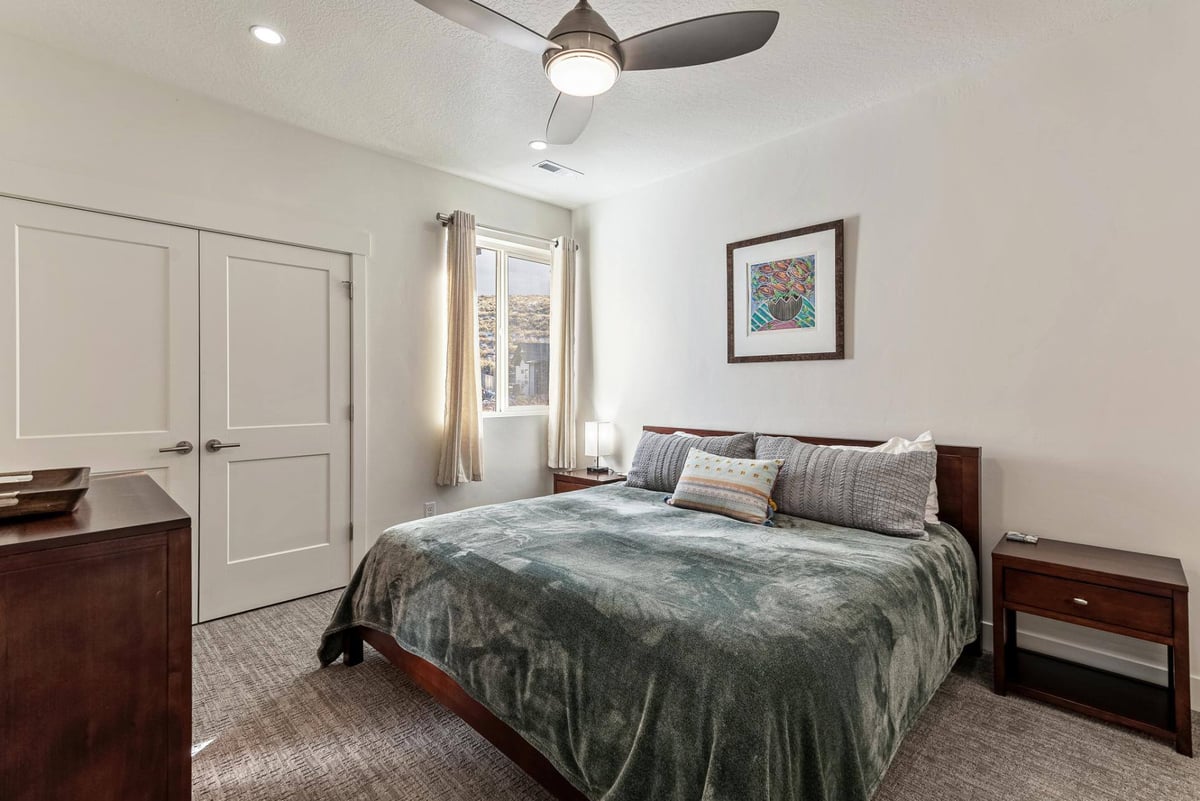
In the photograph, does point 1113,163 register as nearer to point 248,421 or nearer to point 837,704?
point 837,704

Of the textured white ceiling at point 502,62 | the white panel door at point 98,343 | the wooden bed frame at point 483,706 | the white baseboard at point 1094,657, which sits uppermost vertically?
the textured white ceiling at point 502,62

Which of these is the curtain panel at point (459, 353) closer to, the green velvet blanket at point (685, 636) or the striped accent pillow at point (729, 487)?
the green velvet blanket at point (685, 636)

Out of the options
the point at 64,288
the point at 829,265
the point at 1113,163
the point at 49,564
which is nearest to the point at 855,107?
the point at 829,265

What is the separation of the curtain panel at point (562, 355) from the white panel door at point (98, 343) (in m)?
2.39

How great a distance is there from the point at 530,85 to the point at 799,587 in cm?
264

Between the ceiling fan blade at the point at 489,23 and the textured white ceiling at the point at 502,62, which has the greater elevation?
the textured white ceiling at the point at 502,62

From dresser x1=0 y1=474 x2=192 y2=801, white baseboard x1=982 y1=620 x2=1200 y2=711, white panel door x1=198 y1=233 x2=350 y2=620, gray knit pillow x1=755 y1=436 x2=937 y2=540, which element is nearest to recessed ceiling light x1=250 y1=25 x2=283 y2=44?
white panel door x1=198 y1=233 x2=350 y2=620

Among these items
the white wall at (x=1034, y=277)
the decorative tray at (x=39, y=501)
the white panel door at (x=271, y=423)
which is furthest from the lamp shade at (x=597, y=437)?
the decorative tray at (x=39, y=501)

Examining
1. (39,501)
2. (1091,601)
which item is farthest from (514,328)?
(1091,601)

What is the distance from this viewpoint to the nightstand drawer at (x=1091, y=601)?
2.01 meters

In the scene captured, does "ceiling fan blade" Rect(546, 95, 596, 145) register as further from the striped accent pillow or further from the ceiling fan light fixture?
the striped accent pillow

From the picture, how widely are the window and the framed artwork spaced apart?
5.38 ft

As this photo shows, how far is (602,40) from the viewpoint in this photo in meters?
1.82

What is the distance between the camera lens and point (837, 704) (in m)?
1.34
